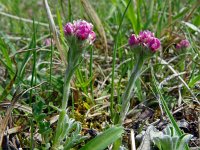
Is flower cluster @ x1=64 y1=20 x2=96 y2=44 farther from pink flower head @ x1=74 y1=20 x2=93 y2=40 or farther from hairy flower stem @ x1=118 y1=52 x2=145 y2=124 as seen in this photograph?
hairy flower stem @ x1=118 y1=52 x2=145 y2=124

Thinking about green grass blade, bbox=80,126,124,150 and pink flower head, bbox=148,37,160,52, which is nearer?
green grass blade, bbox=80,126,124,150

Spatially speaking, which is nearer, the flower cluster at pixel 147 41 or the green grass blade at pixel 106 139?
the green grass blade at pixel 106 139

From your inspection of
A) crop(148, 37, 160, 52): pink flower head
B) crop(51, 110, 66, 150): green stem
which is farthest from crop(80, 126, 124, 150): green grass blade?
crop(148, 37, 160, 52): pink flower head

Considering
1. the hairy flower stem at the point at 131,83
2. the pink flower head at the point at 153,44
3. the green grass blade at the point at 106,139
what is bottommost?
the green grass blade at the point at 106,139

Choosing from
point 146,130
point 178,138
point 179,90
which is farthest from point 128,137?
point 179,90

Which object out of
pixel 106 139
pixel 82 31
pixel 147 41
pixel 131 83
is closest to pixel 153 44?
pixel 147 41

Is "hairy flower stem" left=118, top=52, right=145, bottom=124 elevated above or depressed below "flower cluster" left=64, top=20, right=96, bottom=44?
below

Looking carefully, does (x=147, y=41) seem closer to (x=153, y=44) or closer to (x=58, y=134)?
(x=153, y=44)

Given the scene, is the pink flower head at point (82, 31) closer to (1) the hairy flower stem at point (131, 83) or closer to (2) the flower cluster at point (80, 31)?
(2) the flower cluster at point (80, 31)

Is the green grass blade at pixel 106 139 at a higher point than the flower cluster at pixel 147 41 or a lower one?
lower

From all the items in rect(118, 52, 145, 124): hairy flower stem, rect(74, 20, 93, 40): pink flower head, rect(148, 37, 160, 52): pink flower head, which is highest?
rect(74, 20, 93, 40): pink flower head

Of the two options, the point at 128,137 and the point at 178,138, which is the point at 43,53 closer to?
the point at 128,137

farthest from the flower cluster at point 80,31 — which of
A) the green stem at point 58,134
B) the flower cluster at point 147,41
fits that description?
the green stem at point 58,134
